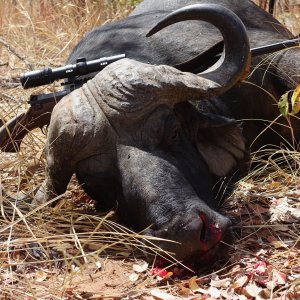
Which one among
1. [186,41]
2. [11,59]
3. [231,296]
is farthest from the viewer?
[11,59]

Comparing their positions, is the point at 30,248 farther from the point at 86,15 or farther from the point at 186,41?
the point at 86,15

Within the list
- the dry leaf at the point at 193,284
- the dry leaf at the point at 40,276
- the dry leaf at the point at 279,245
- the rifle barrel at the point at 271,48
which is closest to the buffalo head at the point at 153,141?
the dry leaf at the point at 193,284

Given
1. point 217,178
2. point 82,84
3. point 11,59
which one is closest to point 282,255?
point 217,178

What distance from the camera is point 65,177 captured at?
3877 millimetres

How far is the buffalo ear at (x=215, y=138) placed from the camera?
3.81 metres

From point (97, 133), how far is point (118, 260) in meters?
0.67

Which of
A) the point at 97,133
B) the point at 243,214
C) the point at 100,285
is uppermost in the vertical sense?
the point at 97,133

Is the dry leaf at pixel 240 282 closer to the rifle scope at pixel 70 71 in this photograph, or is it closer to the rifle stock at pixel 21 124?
the rifle scope at pixel 70 71

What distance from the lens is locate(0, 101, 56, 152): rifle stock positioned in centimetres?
436

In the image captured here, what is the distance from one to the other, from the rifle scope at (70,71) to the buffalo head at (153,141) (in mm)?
393

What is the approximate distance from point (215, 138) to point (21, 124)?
1.23 meters

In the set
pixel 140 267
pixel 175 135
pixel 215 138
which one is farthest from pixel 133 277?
pixel 215 138

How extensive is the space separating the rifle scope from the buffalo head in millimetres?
393

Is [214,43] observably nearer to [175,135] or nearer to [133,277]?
[175,135]
